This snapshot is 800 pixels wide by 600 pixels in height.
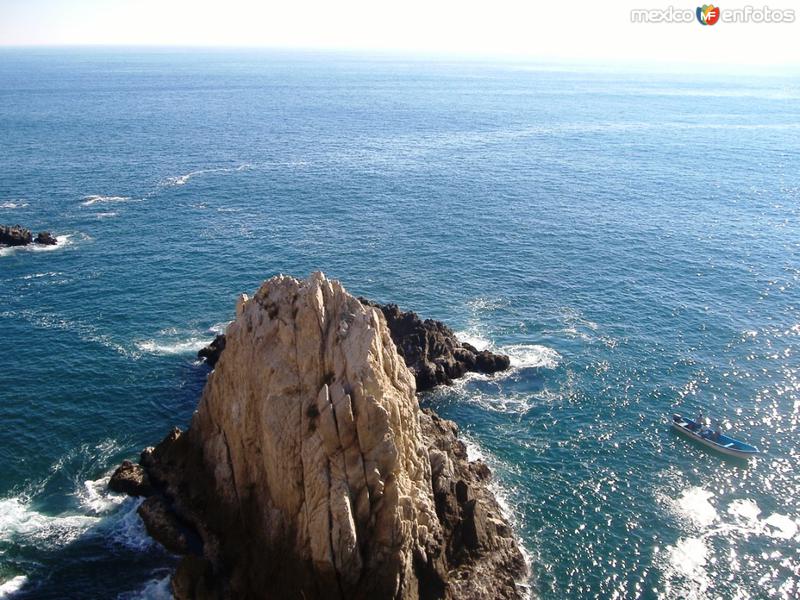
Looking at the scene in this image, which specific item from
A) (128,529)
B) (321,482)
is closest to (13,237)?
(128,529)

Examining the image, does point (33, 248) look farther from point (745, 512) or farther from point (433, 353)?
point (745, 512)

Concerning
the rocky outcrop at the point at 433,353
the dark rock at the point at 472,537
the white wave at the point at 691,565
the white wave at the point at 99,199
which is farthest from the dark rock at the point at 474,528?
the white wave at the point at 99,199

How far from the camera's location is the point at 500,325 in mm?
93375

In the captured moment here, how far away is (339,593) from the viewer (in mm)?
46312

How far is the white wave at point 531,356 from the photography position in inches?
3287

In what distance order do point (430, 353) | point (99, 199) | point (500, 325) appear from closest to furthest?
point (430, 353), point (500, 325), point (99, 199)

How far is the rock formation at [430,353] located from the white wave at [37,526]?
26.2m

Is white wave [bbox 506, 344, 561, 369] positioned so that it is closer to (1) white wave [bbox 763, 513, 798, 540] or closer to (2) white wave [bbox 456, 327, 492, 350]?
(2) white wave [bbox 456, 327, 492, 350]

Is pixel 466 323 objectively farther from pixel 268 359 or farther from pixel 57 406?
pixel 57 406

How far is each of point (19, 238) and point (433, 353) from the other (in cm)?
7962

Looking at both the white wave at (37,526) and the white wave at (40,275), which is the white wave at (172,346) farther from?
the white wave at (40,275)

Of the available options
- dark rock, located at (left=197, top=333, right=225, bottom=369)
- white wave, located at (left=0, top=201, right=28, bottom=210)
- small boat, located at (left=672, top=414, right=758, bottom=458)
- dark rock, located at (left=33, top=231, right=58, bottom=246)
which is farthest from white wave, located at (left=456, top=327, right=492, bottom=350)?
white wave, located at (left=0, top=201, right=28, bottom=210)

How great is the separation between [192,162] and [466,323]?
11001cm

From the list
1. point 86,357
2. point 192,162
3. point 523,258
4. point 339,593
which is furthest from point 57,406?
point 192,162
